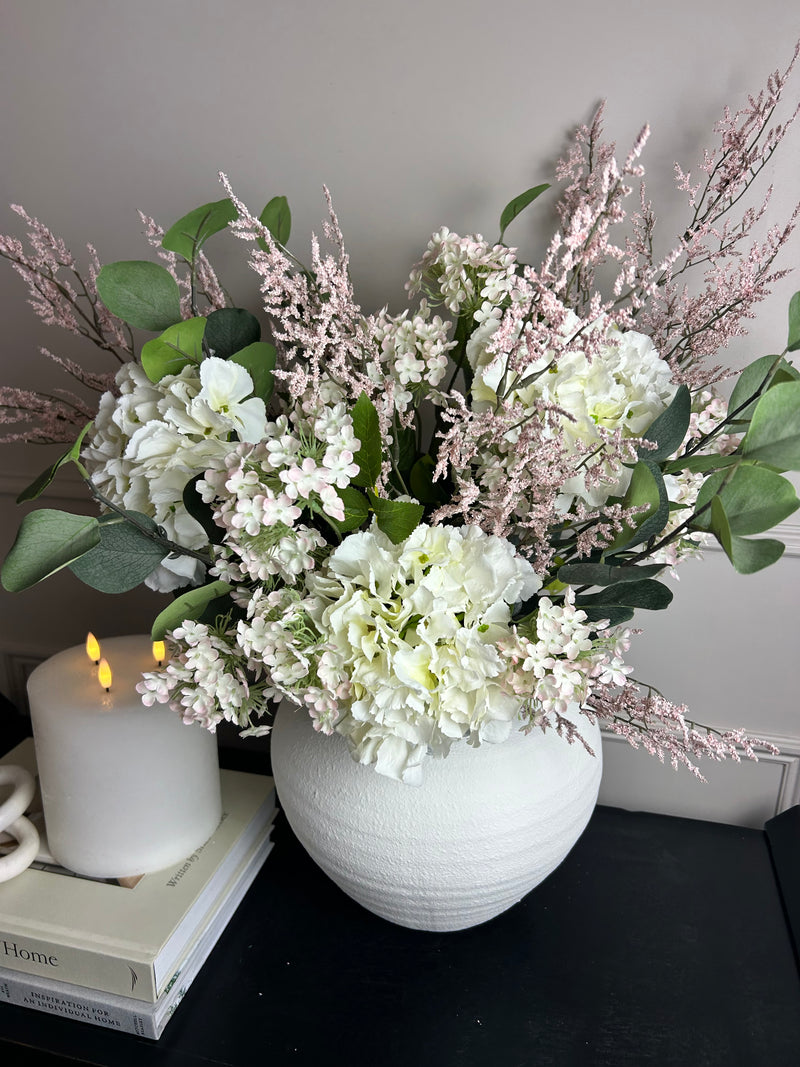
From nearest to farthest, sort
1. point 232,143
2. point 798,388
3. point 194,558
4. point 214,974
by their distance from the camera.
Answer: point 798,388 → point 194,558 → point 214,974 → point 232,143

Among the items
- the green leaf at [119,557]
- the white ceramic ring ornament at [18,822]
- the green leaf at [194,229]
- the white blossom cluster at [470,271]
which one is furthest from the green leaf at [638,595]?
the white ceramic ring ornament at [18,822]

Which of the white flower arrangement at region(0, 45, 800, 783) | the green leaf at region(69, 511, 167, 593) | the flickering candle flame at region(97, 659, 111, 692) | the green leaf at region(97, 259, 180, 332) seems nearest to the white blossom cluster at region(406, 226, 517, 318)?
the white flower arrangement at region(0, 45, 800, 783)

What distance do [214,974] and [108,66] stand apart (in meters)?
0.96

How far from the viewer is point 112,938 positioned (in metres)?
0.75

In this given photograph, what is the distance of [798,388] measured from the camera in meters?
0.55

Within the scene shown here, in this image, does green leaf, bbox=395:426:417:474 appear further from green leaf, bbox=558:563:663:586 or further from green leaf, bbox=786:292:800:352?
green leaf, bbox=786:292:800:352

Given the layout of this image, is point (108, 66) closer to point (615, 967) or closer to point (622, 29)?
point (622, 29)

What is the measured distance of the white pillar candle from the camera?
781 millimetres

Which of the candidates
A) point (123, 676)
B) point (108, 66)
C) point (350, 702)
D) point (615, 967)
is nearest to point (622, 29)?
point (108, 66)

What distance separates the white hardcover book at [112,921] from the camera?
2.41 feet

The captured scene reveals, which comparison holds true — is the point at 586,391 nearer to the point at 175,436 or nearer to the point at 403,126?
the point at 175,436

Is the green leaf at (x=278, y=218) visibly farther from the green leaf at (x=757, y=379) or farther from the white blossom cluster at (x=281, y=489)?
the green leaf at (x=757, y=379)

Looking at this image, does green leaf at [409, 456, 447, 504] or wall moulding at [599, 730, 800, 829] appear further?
wall moulding at [599, 730, 800, 829]

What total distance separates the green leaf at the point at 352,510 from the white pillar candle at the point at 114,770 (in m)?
0.30
